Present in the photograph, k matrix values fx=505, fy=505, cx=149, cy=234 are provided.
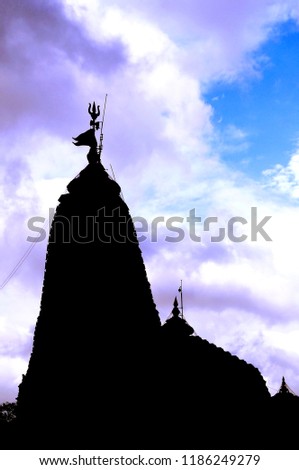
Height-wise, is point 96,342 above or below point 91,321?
below

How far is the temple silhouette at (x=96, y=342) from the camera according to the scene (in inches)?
550

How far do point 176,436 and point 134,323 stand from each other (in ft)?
13.0

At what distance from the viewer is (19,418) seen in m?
15.1

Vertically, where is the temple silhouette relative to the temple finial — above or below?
below

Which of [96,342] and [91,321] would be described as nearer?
[96,342]

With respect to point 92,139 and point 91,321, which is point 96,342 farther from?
point 92,139

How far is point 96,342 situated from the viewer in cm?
1480

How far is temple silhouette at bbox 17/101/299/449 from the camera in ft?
45.9

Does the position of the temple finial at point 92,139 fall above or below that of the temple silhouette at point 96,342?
above

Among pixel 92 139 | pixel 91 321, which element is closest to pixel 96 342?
pixel 91 321

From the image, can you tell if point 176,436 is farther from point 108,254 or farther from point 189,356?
point 189,356

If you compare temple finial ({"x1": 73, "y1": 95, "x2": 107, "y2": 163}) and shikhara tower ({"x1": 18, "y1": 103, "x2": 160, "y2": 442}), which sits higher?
temple finial ({"x1": 73, "y1": 95, "x2": 107, "y2": 163})
